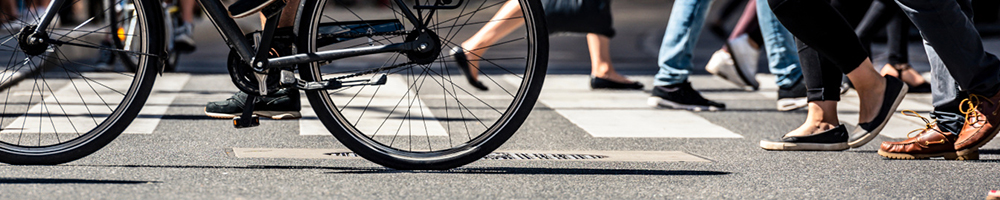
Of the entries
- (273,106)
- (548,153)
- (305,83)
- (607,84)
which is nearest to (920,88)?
(607,84)

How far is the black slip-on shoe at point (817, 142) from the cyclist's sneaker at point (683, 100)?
1479 millimetres

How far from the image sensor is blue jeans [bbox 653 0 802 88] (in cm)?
572

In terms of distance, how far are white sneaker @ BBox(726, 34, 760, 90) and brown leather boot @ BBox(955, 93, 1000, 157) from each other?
2524 millimetres

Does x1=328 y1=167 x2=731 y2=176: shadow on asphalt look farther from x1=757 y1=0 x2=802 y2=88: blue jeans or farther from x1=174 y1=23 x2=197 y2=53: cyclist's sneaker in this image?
x1=174 y1=23 x2=197 y2=53: cyclist's sneaker

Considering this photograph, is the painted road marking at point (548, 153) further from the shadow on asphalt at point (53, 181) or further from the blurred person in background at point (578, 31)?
the blurred person in background at point (578, 31)

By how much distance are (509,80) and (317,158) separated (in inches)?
141

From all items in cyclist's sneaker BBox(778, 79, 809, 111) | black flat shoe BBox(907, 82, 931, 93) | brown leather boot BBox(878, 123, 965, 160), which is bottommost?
black flat shoe BBox(907, 82, 931, 93)

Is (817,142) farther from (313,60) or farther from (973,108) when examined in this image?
(313,60)

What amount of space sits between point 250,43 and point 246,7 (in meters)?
0.11

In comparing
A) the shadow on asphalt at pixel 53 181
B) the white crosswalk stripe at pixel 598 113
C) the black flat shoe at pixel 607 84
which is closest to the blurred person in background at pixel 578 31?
the black flat shoe at pixel 607 84

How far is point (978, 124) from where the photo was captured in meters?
3.97

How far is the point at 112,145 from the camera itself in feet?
13.3

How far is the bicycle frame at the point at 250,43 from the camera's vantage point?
3.41m

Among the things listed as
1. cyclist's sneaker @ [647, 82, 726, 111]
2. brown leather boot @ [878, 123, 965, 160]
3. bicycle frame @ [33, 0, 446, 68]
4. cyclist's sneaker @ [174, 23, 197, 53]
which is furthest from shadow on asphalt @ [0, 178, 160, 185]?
cyclist's sneaker @ [174, 23, 197, 53]
